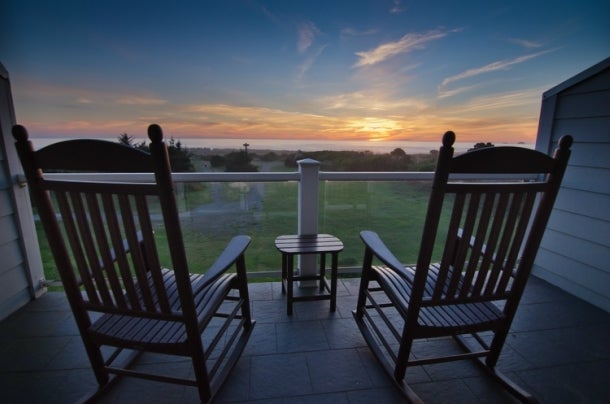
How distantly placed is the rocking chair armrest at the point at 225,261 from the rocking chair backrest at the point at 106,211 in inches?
4.1

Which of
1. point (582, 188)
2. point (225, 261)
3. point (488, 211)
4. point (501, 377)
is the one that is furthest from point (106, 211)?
point (582, 188)

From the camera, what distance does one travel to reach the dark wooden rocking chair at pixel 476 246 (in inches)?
40.7

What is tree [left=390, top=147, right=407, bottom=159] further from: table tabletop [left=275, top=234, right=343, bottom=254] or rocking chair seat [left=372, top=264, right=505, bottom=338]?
rocking chair seat [left=372, top=264, right=505, bottom=338]

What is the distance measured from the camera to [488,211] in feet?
3.72

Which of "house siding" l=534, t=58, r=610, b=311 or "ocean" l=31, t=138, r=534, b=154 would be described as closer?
"house siding" l=534, t=58, r=610, b=311

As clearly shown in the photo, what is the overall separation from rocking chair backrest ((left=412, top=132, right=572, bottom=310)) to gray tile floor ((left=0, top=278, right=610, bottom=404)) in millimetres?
617

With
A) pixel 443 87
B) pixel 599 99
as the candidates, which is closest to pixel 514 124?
pixel 443 87

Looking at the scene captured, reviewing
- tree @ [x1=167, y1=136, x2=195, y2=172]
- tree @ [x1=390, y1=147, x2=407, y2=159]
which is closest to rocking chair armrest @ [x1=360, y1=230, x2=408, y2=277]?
tree @ [x1=390, y1=147, x2=407, y2=159]

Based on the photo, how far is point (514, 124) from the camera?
3.34 meters

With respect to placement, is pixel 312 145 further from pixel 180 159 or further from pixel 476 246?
pixel 476 246

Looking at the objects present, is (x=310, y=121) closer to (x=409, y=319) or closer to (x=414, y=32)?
(x=414, y=32)

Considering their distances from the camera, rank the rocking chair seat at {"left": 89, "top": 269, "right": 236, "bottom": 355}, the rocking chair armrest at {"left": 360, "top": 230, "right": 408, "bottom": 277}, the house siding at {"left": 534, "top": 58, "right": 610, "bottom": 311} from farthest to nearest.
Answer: the house siding at {"left": 534, "top": 58, "right": 610, "bottom": 311} → the rocking chair armrest at {"left": 360, "top": 230, "right": 408, "bottom": 277} → the rocking chair seat at {"left": 89, "top": 269, "right": 236, "bottom": 355}

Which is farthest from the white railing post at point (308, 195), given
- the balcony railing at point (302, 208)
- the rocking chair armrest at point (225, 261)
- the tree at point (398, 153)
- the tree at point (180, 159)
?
the tree at point (398, 153)

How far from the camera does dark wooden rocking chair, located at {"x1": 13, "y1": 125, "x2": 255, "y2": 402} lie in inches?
36.2
